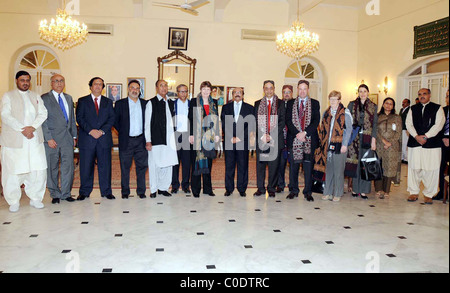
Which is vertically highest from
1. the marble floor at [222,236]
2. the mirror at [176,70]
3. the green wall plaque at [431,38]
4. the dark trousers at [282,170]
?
the green wall plaque at [431,38]

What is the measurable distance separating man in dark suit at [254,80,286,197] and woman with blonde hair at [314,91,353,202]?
0.59m

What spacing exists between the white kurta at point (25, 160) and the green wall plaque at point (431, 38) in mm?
8351

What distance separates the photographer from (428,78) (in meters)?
9.52

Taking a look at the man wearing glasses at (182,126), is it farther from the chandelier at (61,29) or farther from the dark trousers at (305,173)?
the chandelier at (61,29)

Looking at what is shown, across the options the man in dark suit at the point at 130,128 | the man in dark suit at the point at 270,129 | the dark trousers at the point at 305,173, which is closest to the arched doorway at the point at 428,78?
the dark trousers at the point at 305,173

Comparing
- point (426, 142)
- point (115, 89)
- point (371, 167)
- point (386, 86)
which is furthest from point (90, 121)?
point (386, 86)

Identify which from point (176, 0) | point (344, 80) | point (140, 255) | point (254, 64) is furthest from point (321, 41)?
point (140, 255)

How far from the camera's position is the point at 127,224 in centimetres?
430

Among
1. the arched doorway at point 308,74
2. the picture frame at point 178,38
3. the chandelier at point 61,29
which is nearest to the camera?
the chandelier at point 61,29

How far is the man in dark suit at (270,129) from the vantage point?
18.2 ft

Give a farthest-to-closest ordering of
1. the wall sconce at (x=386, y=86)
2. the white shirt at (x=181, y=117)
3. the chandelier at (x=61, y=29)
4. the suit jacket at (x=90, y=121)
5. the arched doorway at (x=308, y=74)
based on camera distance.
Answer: the arched doorway at (x=308, y=74)
the wall sconce at (x=386, y=86)
the chandelier at (x=61, y=29)
the white shirt at (x=181, y=117)
the suit jacket at (x=90, y=121)

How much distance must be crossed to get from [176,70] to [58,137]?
21.4ft

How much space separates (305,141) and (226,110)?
1260 mm
